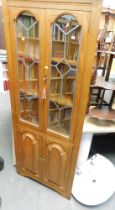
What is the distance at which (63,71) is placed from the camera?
46.0 inches

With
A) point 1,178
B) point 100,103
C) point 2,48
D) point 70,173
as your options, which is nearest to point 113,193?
point 70,173

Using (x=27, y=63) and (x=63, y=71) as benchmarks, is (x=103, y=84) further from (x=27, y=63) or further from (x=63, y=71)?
(x=27, y=63)

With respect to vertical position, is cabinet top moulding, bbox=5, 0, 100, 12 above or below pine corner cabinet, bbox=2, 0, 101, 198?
above

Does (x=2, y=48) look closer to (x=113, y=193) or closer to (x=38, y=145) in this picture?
(x=38, y=145)

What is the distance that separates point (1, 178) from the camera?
177 centimetres

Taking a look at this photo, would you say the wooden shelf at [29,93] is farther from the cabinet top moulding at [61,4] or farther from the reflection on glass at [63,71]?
the cabinet top moulding at [61,4]

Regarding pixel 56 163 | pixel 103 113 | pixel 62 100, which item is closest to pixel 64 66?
pixel 62 100

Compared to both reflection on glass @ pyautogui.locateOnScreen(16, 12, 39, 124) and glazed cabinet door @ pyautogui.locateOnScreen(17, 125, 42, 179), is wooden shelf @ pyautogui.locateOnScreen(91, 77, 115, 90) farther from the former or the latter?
glazed cabinet door @ pyautogui.locateOnScreen(17, 125, 42, 179)

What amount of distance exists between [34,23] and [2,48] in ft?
11.3

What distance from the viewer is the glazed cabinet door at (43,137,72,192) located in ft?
4.51

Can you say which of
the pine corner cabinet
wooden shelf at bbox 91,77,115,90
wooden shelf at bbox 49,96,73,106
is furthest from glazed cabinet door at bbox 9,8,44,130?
wooden shelf at bbox 91,77,115,90

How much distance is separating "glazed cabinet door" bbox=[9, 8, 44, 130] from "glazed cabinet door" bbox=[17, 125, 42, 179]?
0.41 feet

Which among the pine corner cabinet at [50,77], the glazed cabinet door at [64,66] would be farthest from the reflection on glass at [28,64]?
the glazed cabinet door at [64,66]

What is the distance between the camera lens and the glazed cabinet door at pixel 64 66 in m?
0.97
